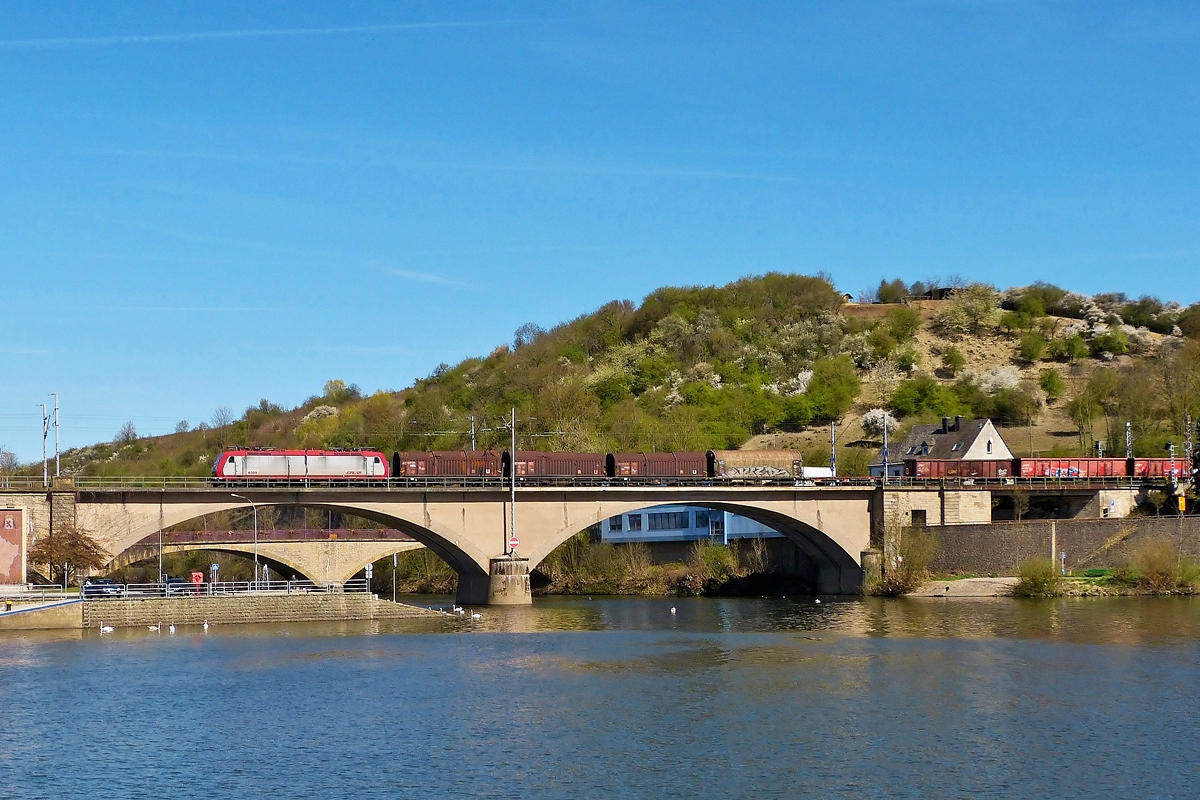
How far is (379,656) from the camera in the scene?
2359 inches

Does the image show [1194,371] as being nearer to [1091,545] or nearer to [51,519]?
[1091,545]

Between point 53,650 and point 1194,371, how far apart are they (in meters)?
110

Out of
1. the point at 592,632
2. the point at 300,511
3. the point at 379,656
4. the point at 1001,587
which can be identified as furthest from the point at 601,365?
the point at 379,656

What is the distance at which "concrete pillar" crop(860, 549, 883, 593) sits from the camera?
94.6 m

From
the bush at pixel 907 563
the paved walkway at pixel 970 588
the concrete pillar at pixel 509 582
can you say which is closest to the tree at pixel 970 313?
the bush at pixel 907 563

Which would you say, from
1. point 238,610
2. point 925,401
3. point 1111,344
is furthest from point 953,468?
point 1111,344

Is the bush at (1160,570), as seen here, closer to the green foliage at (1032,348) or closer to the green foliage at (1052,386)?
the green foliage at (1052,386)

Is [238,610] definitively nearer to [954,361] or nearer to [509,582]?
[509,582]

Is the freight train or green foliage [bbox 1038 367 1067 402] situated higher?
green foliage [bbox 1038 367 1067 402]

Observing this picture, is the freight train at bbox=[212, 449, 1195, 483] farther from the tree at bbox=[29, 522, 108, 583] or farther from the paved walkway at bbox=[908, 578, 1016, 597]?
the paved walkway at bbox=[908, 578, 1016, 597]

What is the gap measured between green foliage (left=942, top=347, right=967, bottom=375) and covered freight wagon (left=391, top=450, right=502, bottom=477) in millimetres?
99008

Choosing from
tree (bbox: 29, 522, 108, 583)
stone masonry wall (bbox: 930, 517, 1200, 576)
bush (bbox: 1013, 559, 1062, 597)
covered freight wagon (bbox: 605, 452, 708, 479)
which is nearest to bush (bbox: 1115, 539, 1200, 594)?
stone masonry wall (bbox: 930, 517, 1200, 576)

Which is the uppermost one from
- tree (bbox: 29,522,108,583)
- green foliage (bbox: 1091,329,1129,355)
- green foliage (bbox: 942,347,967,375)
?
green foliage (bbox: 1091,329,1129,355)

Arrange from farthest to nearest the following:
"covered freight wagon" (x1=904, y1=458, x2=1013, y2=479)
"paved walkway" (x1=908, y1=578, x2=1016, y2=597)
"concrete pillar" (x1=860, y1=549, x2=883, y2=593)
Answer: "covered freight wagon" (x1=904, y1=458, x2=1013, y2=479), "concrete pillar" (x1=860, y1=549, x2=883, y2=593), "paved walkway" (x1=908, y1=578, x2=1016, y2=597)
